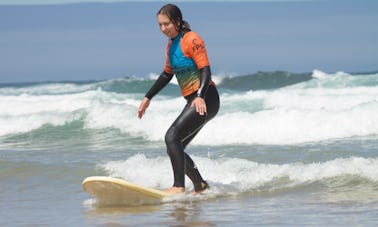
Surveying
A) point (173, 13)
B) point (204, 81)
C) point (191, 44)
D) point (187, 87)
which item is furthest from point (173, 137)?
point (173, 13)

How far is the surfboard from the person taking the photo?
6.79 metres

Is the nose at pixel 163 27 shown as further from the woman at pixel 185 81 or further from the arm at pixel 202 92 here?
the arm at pixel 202 92

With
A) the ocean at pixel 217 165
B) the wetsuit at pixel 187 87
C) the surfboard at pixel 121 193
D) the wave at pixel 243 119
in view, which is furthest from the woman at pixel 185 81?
the wave at pixel 243 119

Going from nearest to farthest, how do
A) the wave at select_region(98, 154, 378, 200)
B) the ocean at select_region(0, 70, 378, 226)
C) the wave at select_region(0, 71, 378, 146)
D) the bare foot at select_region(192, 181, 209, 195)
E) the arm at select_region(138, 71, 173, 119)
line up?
the ocean at select_region(0, 70, 378, 226), the arm at select_region(138, 71, 173, 119), the bare foot at select_region(192, 181, 209, 195), the wave at select_region(98, 154, 378, 200), the wave at select_region(0, 71, 378, 146)

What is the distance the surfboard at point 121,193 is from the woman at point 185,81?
0.16m

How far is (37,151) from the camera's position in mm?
13453

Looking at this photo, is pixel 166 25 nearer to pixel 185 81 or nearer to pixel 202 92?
pixel 185 81

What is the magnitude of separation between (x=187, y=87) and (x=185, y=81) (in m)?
0.05

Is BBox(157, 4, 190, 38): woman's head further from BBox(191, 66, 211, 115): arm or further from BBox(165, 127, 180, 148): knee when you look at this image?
BBox(165, 127, 180, 148): knee

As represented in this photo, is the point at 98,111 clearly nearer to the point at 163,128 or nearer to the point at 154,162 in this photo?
the point at 163,128

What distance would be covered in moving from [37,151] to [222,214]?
7712 millimetres

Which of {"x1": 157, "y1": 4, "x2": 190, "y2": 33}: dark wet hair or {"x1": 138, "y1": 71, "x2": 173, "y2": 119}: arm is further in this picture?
{"x1": 138, "y1": 71, "x2": 173, "y2": 119}: arm

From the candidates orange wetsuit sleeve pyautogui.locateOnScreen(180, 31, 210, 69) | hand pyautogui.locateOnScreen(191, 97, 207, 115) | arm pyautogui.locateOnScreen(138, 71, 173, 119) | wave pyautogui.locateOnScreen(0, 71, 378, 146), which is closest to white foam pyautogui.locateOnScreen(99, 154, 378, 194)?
arm pyautogui.locateOnScreen(138, 71, 173, 119)

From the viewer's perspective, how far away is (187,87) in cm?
677
